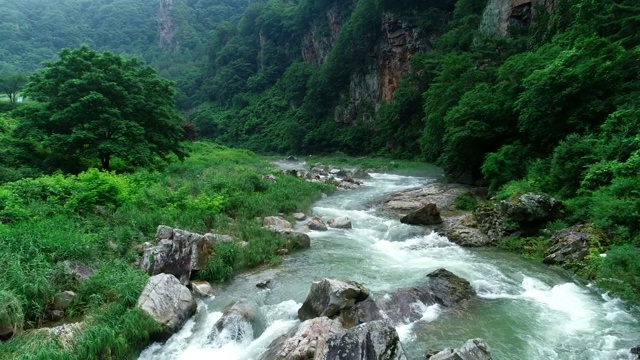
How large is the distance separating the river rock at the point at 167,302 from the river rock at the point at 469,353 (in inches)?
205

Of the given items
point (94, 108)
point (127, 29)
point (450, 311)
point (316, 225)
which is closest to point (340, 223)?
point (316, 225)

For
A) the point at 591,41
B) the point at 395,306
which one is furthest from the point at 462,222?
the point at 591,41

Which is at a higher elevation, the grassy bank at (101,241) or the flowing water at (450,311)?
the grassy bank at (101,241)

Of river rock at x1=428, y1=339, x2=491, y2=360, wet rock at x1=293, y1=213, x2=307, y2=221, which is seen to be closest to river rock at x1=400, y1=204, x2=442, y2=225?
wet rock at x1=293, y1=213, x2=307, y2=221

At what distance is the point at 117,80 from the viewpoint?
20.5 meters

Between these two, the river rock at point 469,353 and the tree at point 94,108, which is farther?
the tree at point 94,108

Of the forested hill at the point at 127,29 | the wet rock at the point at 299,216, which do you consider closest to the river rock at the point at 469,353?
the wet rock at the point at 299,216

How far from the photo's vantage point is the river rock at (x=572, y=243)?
11.0 meters

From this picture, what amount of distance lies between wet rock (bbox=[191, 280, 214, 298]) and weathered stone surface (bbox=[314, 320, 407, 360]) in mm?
4644

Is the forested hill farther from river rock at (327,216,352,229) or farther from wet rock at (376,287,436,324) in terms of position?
wet rock at (376,287,436,324)

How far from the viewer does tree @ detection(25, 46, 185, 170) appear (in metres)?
18.1

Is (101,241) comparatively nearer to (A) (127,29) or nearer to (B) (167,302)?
(B) (167,302)

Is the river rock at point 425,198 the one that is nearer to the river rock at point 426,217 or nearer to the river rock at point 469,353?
the river rock at point 426,217

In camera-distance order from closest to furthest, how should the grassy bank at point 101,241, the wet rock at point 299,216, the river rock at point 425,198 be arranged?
the grassy bank at point 101,241
the wet rock at point 299,216
the river rock at point 425,198
